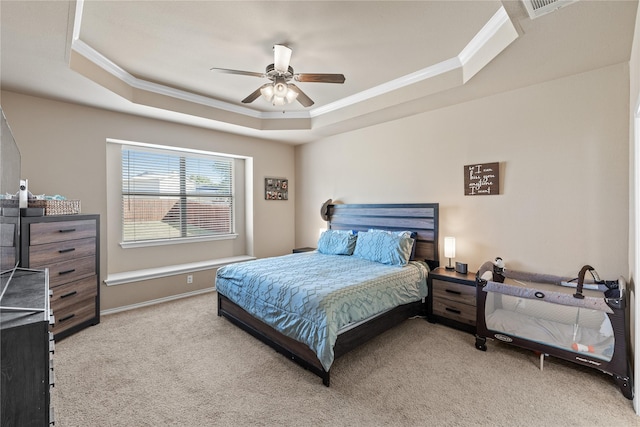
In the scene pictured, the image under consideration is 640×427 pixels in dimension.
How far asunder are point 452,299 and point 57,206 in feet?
14.2

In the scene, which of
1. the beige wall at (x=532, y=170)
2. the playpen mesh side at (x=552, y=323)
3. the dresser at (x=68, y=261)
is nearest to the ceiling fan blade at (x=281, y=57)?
the beige wall at (x=532, y=170)

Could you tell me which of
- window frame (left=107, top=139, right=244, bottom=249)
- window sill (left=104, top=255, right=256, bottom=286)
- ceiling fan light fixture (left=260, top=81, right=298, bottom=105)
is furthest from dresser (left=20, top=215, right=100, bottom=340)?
ceiling fan light fixture (left=260, top=81, right=298, bottom=105)

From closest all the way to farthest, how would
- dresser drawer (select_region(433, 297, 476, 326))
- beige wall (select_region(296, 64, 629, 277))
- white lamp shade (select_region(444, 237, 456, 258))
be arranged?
beige wall (select_region(296, 64, 629, 277)) → dresser drawer (select_region(433, 297, 476, 326)) → white lamp shade (select_region(444, 237, 456, 258))

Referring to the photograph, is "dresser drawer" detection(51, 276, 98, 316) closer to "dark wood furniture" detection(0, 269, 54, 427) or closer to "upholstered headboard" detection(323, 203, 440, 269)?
"dark wood furniture" detection(0, 269, 54, 427)

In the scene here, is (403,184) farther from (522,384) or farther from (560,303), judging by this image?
(522,384)

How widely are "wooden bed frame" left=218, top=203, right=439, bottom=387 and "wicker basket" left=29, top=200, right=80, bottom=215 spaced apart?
186 centimetres

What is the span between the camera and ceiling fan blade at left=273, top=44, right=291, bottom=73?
96.2 inches

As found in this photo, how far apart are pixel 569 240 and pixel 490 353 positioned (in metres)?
1.35

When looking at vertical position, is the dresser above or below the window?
below

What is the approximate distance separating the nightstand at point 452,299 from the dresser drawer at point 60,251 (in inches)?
156

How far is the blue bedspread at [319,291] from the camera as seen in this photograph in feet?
7.55

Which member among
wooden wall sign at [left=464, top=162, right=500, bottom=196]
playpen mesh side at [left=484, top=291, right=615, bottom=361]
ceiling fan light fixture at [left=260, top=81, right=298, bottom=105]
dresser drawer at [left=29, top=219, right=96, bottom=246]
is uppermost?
ceiling fan light fixture at [left=260, top=81, right=298, bottom=105]

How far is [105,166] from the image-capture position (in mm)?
3707

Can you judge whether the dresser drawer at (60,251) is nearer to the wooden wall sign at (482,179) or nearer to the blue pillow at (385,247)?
the blue pillow at (385,247)
